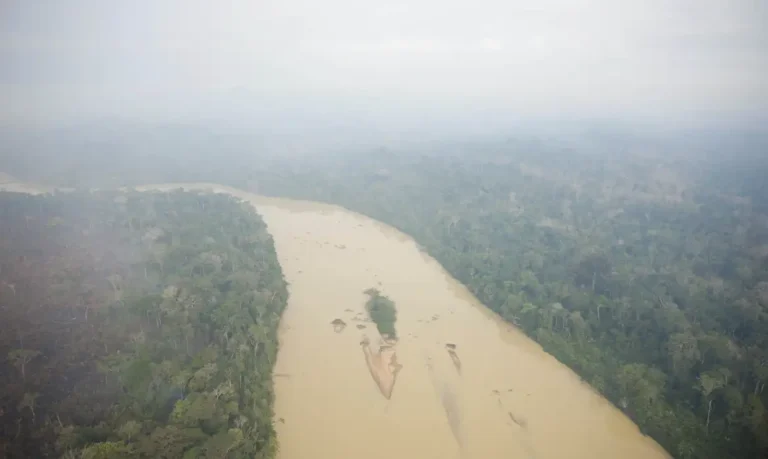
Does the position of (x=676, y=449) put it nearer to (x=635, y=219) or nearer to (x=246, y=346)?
(x=246, y=346)

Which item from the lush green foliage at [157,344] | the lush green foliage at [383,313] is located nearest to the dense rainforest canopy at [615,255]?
the lush green foliage at [383,313]

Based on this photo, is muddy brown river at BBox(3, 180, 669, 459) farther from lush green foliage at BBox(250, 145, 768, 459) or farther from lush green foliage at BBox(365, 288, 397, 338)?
lush green foliage at BBox(250, 145, 768, 459)

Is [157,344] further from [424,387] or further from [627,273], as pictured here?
[627,273]

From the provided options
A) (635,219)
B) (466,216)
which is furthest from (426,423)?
(635,219)

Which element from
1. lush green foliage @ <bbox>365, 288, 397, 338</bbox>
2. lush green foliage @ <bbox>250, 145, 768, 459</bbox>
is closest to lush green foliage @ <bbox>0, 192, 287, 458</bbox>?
lush green foliage @ <bbox>365, 288, 397, 338</bbox>

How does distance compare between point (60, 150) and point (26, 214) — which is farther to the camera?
point (60, 150)
